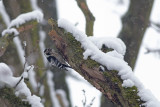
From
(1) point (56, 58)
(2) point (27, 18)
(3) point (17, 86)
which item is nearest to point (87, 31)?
(2) point (27, 18)

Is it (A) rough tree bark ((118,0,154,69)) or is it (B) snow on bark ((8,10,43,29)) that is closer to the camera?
(B) snow on bark ((8,10,43,29))

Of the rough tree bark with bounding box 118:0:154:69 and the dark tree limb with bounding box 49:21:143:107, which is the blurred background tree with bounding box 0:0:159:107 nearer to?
the rough tree bark with bounding box 118:0:154:69

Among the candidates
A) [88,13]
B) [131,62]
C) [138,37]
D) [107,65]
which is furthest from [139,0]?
[107,65]

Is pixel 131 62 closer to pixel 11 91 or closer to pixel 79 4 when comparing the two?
pixel 79 4

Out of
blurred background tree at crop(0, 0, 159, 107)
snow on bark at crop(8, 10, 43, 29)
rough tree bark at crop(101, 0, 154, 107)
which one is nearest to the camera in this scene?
snow on bark at crop(8, 10, 43, 29)

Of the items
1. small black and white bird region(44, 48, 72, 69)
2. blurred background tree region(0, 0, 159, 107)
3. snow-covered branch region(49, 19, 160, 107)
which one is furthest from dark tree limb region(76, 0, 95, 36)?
small black and white bird region(44, 48, 72, 69)

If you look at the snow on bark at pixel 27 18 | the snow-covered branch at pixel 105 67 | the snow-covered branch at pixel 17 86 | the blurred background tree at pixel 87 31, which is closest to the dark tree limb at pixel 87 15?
the blurred background tree at pixel 87 31

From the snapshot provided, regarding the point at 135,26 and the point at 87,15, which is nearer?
the point at 87,15

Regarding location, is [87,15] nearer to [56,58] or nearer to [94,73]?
[56,58]

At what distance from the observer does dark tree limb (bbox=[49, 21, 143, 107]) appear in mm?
2027

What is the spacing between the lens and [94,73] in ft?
7.14

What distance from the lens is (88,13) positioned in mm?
3174

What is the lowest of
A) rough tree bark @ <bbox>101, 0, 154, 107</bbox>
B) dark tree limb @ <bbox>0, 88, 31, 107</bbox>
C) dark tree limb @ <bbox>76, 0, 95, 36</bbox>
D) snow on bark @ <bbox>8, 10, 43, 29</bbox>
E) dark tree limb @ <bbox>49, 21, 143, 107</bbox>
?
dark tree limb @ <bbox>0, 88, 31, 107</bbox>

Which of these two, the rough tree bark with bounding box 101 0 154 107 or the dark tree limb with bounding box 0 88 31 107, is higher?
the rough tree bark with bounding box 101 0 154 107
